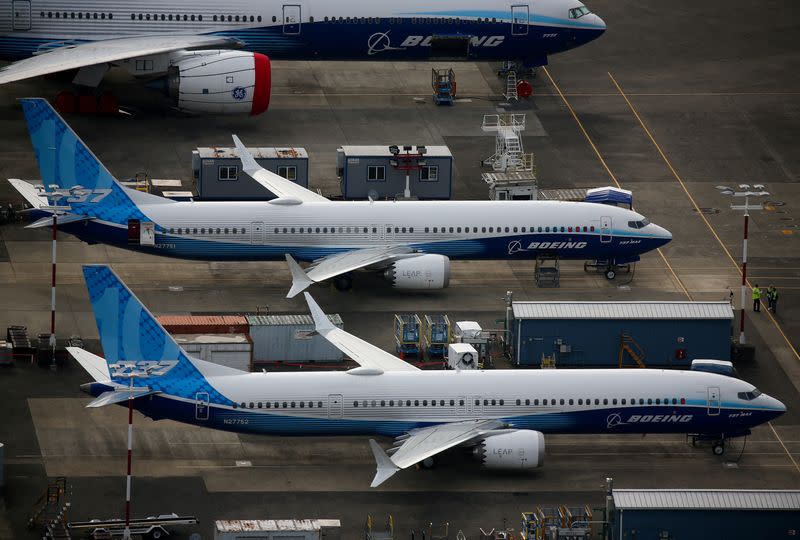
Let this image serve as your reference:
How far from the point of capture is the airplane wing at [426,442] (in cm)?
7075

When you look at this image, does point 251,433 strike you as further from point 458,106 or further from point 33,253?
point 458,106

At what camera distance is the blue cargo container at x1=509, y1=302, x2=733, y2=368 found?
86062 mm

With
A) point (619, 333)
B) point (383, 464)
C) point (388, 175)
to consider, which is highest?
point (388, 175)

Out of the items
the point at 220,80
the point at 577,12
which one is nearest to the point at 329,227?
the point at 220,80

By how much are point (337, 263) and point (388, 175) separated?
44.1ft

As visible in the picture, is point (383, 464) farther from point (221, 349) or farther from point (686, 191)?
point (686, 191)

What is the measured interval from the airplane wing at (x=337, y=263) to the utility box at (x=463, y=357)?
30.9 feet

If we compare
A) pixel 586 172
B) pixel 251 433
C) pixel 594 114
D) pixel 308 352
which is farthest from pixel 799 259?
pixel 251 433

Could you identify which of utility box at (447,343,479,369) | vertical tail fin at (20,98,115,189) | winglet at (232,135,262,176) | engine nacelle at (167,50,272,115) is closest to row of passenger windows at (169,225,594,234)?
vertical tail fin at (20,98,115,189)

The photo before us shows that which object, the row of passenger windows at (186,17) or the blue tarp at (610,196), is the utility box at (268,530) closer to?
the blue tarp at (610,196)

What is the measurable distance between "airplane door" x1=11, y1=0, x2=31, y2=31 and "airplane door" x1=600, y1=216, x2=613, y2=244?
1497 inches

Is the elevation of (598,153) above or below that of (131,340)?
above

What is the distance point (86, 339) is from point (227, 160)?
57.6 ft

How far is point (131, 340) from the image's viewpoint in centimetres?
7088
